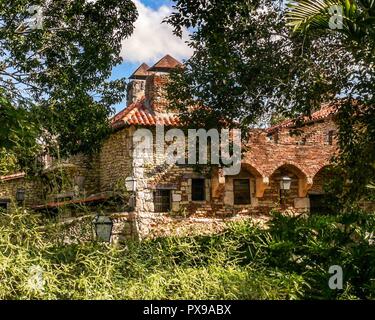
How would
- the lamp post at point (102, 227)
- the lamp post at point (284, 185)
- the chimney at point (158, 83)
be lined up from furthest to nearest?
the lamp post at point (284, 185) < the chimney at point (158, 83) < the lamp post at point (102, 227)

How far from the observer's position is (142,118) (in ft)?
48.3

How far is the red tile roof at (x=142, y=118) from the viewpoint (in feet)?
47.2

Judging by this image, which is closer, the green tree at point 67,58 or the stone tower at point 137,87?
the green tree at point 67,58

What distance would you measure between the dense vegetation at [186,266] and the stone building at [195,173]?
8.68 m

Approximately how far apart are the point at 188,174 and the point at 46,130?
758cm

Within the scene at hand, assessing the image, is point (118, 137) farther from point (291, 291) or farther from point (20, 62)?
point (291, 291)

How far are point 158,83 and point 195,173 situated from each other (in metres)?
3.20

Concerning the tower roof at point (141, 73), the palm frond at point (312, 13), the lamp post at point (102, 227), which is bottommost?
the lamp post at point (102, 227)

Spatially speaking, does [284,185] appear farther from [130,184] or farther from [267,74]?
[267,74]

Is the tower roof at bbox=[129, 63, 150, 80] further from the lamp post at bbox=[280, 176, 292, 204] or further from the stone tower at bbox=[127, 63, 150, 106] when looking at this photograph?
the lamp post at bbox=[280, 176, 292, 204]

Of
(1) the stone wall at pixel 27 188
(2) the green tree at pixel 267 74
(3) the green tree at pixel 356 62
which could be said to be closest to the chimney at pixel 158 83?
(1) the stone wall at pixel 27 188

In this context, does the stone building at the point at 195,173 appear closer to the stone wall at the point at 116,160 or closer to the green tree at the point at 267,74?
the stone wall at the point at 116,160

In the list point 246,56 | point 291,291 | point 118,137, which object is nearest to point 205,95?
point 246,56

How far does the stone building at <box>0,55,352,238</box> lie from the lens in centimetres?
1476
